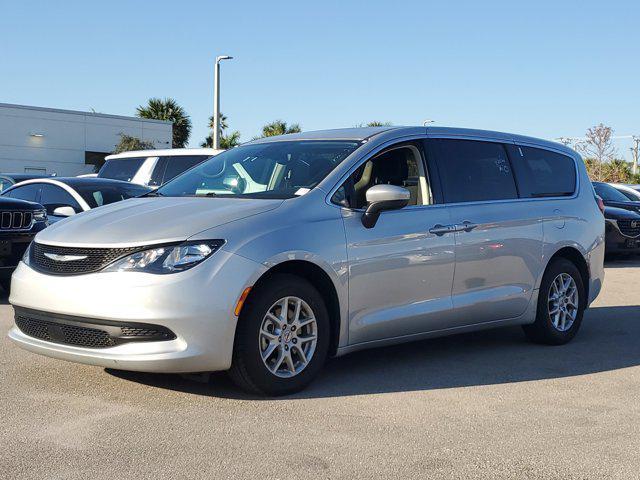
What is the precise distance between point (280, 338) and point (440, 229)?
1594 mm

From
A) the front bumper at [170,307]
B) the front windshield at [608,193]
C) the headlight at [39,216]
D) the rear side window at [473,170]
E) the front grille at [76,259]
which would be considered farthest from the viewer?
the front windshield at [608,193]

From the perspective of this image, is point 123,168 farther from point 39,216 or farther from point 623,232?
point 623,232

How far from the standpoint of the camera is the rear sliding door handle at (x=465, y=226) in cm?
627

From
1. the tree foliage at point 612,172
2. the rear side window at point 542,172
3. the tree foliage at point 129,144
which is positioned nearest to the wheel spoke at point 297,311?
the rear side window at point 542,172

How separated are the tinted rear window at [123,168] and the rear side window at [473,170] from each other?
8.14 meters

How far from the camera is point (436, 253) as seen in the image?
239 inches

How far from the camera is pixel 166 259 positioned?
4836 mm

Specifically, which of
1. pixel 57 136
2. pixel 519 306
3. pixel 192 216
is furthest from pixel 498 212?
pixel 57 136

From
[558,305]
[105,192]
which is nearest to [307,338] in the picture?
[558,305]

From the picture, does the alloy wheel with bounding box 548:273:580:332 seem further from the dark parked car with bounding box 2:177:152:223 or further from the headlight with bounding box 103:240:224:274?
the dark parked car with bounding box 2:177:152:223

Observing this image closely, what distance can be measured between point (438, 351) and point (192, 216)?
264 centimetres

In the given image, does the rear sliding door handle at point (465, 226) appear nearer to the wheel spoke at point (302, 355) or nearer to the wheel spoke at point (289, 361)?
→ the wheel spoke at point (302, 355)

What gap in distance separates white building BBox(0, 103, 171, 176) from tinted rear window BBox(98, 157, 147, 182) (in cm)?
2905

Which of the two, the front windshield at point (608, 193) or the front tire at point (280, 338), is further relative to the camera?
the front windshield at point (608, 193)
